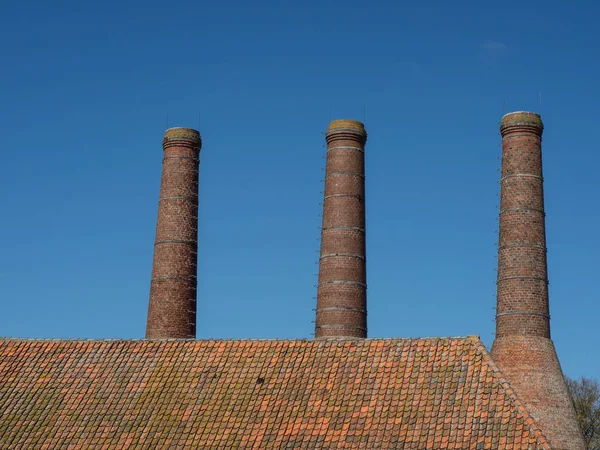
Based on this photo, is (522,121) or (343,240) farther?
(343,240)

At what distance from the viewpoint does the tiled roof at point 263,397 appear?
2003cm

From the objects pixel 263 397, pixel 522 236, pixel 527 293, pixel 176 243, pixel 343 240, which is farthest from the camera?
pixel 176 243

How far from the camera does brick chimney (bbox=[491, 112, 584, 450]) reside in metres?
26.8

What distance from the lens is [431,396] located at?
68.0 ft

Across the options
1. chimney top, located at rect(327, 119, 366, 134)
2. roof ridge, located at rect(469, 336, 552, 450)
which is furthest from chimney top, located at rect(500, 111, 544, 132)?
roof ridge, located at rect(469, 336, 552, 450)

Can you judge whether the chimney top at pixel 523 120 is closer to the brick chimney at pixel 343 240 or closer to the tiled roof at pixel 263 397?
the brick chimney at pixel 343 240

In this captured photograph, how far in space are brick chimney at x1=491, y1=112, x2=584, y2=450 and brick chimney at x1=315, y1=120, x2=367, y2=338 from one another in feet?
14.3

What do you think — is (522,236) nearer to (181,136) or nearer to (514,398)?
(514,398)

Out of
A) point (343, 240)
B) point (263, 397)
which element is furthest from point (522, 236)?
point (263, 397)

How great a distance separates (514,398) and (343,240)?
39.0ft

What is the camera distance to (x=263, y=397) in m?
21.7

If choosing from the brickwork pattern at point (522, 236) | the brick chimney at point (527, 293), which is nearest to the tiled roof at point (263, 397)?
the brick chimney at point (527, 293)

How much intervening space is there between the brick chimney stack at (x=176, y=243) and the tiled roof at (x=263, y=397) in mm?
6294

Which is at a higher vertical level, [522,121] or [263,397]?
[522,121]
